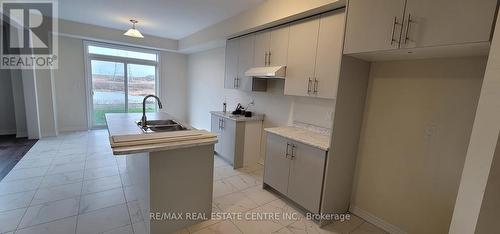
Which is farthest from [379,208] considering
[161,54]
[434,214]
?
[161,54]

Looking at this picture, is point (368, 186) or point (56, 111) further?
point (56, 111)

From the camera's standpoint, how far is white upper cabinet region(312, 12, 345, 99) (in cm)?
227

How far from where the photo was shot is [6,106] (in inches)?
189

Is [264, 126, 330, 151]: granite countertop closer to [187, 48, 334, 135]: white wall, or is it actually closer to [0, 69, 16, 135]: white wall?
[187, 48, 334, 135]: white wall

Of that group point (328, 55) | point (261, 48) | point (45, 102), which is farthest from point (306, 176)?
point (45, 102)

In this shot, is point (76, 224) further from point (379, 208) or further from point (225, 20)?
point (225, 20)

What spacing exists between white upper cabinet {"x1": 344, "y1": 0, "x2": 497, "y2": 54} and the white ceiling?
1631 millimetres

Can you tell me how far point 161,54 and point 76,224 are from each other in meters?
5.15

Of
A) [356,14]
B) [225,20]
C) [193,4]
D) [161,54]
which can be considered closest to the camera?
[356,14]

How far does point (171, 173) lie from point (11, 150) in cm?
404

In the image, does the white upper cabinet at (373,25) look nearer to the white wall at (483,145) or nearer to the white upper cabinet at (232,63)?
the white wall at (483,145)

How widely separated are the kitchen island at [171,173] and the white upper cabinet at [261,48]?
1.64 m

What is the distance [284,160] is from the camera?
8.66 feet

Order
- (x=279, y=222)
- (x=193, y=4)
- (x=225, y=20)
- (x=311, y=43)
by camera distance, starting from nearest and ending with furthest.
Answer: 1. (x=279, y=222)
2. (x=311, y=43)
3. (x=193, y=4)
4. (x=225, y=20)
